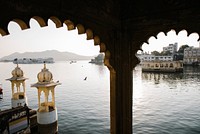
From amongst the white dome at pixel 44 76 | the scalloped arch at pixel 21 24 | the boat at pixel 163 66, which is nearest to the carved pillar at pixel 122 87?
the scalloped arch at pixel 21 24

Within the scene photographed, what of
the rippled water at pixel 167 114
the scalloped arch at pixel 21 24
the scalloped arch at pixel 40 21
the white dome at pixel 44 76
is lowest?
the rippled water at pixel 167 114

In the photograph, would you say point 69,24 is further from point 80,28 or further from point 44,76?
point 44,76

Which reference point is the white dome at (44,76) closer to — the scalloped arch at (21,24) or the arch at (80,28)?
the arch at (80,28)

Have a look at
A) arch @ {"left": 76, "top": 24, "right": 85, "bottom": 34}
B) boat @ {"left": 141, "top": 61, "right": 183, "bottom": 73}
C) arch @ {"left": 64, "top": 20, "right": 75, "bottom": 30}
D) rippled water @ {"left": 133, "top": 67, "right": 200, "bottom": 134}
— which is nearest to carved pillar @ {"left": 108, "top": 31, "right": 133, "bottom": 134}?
arch @ {"left": 76, "top": 24, "right": 85, "bottom": 34}

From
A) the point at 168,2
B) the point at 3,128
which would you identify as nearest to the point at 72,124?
the point at 3,128

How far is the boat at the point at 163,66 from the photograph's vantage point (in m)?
56.1

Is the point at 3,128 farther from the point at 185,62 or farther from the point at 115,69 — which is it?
the point at 185,62

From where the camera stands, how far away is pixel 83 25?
2.63m

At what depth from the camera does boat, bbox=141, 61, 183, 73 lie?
5609cm

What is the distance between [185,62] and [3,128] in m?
81.5

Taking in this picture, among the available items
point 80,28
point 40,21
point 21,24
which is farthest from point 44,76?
point 21,24

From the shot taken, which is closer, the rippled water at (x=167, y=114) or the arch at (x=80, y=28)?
the arch at (x=80, y=28)

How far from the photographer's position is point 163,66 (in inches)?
2335

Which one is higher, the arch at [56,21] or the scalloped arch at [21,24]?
the arch at [56,21]
